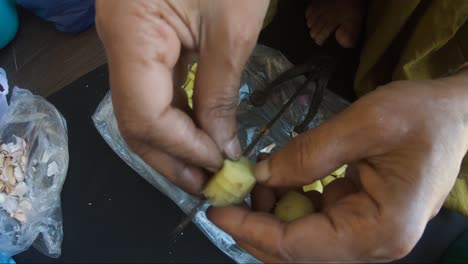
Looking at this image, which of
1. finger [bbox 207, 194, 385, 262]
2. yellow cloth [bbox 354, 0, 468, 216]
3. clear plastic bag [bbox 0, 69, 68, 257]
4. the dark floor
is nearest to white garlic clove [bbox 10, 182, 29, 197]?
clear plastic bag [bbox 0, 69, 68, 257]

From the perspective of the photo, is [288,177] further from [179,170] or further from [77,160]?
[77,160]

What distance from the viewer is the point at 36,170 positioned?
3.01 feet

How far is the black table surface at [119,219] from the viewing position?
86cm

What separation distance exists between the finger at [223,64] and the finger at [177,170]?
55mm

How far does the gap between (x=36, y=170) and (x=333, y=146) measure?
2.13ft

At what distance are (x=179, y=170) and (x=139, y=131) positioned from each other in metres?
0.10

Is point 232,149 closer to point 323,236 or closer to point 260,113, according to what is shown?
point 323,236

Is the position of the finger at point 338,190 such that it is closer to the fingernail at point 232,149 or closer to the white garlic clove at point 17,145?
the fingernail at point 232,149

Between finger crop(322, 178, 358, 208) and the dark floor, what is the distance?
0.68 meters

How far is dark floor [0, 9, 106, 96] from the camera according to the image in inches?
42.5

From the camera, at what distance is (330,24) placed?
99 cm

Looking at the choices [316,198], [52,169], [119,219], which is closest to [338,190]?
[316,198]

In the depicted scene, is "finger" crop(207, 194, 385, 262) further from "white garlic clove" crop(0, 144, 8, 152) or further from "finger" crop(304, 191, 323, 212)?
"white garlic clove" crop(0, 144, 8, 152)

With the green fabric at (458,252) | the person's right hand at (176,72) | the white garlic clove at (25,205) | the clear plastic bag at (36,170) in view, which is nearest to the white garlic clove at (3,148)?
the clear plastic bag at (36,170)
